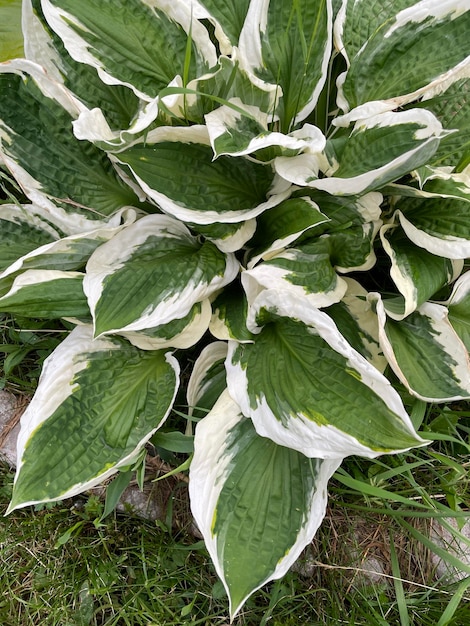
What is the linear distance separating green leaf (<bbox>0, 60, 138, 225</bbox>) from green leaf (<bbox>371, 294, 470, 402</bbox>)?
53cm

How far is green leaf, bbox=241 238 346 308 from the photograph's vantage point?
3.06ft

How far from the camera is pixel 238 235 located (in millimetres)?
1017

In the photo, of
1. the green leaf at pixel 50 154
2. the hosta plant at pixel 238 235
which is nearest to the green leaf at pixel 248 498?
the hosta plant at pixel 238 235

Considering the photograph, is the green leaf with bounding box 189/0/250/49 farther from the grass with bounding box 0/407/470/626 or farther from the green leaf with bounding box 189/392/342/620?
the grass with bounding box 0/407/470/626

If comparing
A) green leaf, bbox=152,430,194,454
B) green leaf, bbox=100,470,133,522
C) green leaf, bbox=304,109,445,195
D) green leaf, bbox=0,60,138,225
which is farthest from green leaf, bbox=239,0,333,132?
green leaf, bbox=100,470,133,522

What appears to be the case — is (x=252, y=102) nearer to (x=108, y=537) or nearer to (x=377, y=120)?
(x=377, y=120)

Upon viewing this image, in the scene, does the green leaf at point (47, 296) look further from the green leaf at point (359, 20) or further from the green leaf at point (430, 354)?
the green leaf at point (359, 20)

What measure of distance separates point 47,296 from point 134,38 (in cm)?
44

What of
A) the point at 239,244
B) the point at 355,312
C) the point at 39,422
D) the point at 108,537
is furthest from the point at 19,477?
the point at 355,312

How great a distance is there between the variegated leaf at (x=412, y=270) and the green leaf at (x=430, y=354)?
0.13 feet

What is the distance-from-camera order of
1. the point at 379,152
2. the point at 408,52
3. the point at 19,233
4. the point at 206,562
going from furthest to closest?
the point at 206,562, the point at 19,233, the point at 408,52, the point at 379,152

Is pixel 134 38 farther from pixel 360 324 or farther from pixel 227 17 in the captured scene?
pixel 360 324

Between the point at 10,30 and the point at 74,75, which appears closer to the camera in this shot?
the point at 74,75

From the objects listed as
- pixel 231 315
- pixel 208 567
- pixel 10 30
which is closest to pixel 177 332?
pixel 231 315
